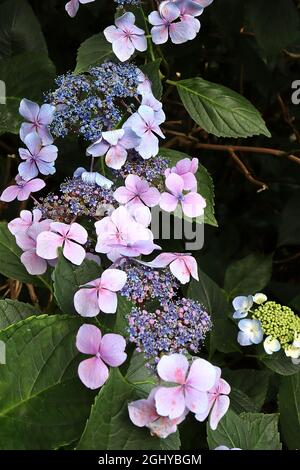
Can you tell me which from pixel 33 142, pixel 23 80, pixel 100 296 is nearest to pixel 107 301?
pixel 100 296

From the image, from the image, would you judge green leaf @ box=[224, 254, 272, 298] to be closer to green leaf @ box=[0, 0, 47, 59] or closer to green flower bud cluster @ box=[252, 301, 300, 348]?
green flower bud cluster @ box=[252, 301, 300, 348]

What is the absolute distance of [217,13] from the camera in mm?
1550

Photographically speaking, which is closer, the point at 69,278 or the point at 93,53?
the point at 69,278

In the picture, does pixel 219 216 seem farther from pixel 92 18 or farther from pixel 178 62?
pixel 92 18

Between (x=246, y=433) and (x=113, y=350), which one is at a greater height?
(x=113, y=350)

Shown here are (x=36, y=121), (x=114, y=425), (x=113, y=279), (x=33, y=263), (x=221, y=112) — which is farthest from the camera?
(x=221, y=112)

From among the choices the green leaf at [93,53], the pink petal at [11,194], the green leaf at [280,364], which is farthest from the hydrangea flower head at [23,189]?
the green leaf at [280,364]

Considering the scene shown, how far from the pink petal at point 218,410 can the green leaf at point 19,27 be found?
2.83 feet

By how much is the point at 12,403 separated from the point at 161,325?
22cm

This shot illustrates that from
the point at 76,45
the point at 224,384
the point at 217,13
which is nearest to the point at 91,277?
the point at 224,384

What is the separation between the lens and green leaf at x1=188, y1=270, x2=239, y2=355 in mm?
1296

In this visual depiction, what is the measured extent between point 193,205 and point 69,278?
0.26m

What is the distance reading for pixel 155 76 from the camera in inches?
44.9

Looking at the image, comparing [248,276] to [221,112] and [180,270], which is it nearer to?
[221,112]
